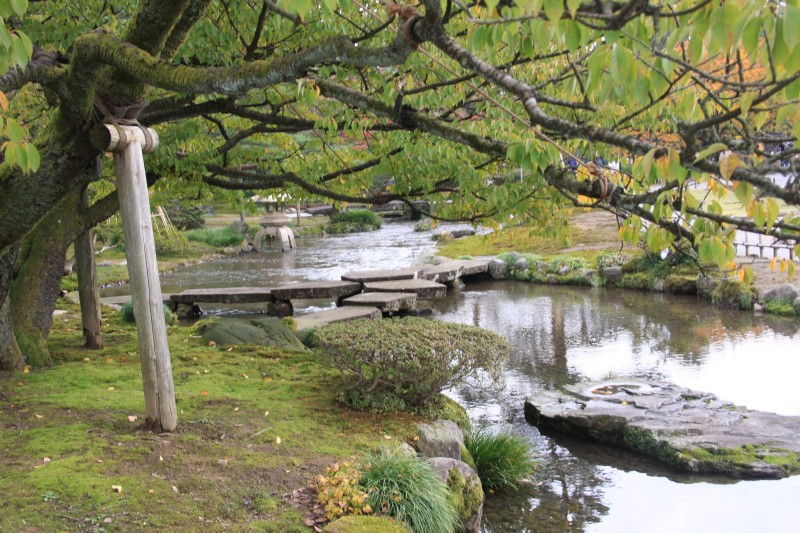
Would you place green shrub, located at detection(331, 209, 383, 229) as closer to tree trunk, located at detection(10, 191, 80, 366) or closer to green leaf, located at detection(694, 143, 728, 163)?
tree trunk, located at detection(10, 191, 80, 366)

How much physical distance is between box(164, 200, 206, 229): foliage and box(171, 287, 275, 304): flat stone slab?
16679 millimetres

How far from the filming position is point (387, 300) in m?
15.3

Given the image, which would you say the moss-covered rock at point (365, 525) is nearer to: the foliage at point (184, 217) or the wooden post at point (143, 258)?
the wooden post at point (143, 258)

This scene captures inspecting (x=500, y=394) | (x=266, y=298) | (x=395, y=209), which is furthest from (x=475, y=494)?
(x=395, y=209)

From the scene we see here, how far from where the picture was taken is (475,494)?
239 inches

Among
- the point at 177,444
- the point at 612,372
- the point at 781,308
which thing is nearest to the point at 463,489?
the point at 177,444

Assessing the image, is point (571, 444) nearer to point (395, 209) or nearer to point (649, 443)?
point (649, 443)

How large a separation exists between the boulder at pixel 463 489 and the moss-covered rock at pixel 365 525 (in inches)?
38.6

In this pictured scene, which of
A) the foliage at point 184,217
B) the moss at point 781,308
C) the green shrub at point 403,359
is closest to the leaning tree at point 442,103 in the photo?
the green shrub at point 403,359

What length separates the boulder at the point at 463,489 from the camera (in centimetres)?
594

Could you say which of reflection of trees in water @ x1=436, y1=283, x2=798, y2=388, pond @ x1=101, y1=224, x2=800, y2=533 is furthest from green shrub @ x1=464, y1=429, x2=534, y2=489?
reflection of trees in water @ x1=436, y1=283, x2=798, y2=388

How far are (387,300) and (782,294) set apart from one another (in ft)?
27.8

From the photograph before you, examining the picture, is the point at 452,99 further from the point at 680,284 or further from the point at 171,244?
the point at 171,244

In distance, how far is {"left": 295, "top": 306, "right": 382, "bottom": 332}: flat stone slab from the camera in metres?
13.5
